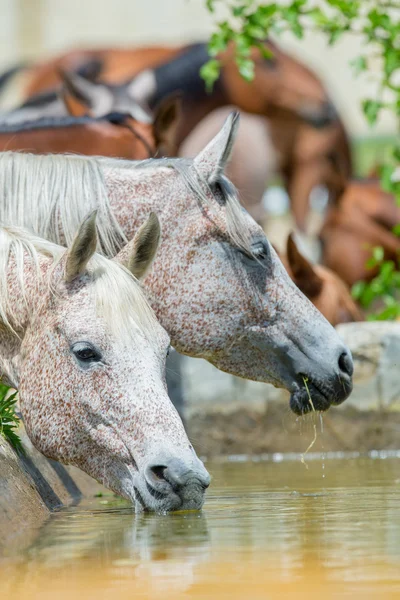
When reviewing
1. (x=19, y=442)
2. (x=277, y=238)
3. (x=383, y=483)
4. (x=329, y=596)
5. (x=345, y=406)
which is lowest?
(x=277, y=238)

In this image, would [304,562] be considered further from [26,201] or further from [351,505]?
[26,201]

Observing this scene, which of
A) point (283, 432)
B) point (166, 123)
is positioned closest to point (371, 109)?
point (166, 123)

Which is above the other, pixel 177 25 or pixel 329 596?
pixel 329 596

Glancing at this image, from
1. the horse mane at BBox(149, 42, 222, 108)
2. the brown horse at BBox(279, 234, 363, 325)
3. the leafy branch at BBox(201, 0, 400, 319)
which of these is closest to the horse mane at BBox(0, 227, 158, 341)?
the leafy branch at BBox(201, 0, 400, 319)

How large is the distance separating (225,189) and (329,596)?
3083mm

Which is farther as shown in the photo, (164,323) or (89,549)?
(164,323)

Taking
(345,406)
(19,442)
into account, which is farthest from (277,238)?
(19,442)

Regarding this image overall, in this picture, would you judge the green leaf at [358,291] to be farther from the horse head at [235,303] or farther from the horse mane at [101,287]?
the horse mane at [101,287]

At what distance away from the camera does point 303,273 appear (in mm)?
7461

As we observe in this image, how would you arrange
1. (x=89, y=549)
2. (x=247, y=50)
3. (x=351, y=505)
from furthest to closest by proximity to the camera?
(x=247, y=50)
(x=351, y=505)
(x=89, y=549)

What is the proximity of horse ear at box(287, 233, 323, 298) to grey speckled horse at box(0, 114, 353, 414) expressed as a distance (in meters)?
1.99

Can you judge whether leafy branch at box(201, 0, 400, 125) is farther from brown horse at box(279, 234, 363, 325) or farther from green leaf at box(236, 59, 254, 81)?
brown horse at box(279, 234, 363, 325)

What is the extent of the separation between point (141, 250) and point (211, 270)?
685mm

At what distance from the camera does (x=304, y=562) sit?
9.17 ft
